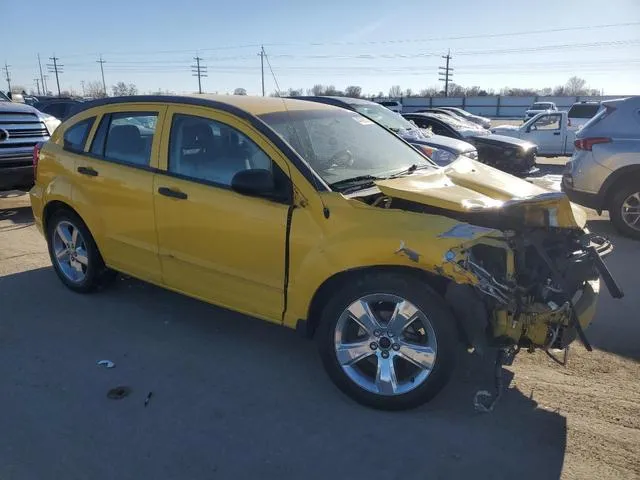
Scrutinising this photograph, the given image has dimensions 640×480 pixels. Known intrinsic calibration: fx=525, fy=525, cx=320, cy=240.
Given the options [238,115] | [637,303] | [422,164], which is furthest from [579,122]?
[238,115]

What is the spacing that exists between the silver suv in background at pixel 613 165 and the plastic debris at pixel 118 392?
6.64 m

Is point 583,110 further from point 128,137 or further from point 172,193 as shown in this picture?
point 172,193

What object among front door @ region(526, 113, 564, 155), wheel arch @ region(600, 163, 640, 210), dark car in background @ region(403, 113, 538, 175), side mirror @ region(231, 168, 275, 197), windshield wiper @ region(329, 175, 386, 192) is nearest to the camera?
side mirror @ region(231, 168, 275, 197)

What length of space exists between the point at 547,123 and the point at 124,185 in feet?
50.1

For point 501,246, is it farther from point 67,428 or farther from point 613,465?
point 67,428

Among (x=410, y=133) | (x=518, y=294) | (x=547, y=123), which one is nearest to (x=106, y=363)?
(x=518, y=294)


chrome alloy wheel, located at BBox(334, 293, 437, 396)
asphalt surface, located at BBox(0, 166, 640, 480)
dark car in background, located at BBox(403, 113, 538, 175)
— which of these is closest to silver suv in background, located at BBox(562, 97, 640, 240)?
asphalt surface, located at BBox(0, 166, 640, 480)

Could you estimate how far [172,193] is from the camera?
3920 mm

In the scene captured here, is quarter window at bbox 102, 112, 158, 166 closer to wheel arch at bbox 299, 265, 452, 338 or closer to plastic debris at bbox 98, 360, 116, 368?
plastic debris at bbox 98, 360, 116, 368

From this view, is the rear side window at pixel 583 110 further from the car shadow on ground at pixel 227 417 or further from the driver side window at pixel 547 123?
the car shadow on ground at pixel 227 417

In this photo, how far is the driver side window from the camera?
16.2 meters

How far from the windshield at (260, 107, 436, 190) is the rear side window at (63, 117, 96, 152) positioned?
2.01 m

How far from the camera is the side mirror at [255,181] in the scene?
3352mm

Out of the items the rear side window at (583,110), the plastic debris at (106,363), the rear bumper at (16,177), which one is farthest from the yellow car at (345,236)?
the rear side window at (583,110)
